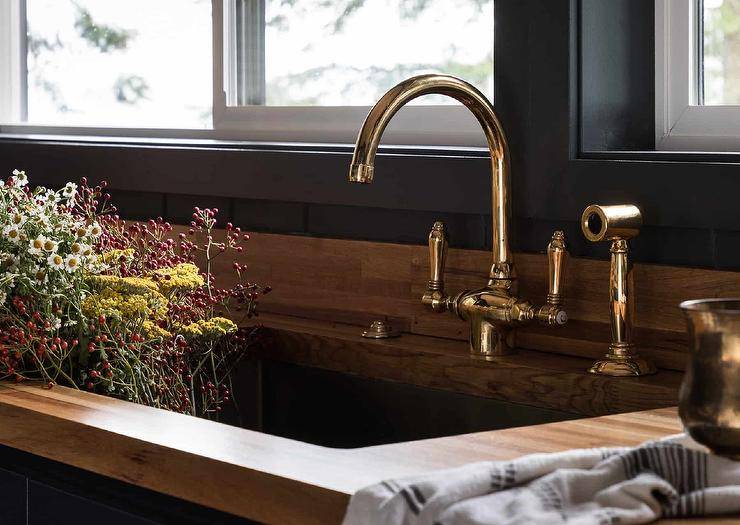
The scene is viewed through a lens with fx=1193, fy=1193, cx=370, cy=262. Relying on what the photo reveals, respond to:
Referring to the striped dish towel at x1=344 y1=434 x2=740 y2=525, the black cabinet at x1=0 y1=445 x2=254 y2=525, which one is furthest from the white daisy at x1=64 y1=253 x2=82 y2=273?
the striped dish towel at x1=344 y1=434 x2=740 y2=525

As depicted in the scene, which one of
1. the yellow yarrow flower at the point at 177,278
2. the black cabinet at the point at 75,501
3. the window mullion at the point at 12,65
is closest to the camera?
the black cabinet at the point at 75,501

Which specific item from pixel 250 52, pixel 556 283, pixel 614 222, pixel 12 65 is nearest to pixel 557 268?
pixel 556 283

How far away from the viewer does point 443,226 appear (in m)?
1.73

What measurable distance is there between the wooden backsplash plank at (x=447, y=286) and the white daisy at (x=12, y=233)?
570 millimetres

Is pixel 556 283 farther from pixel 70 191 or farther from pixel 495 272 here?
pixel 70 191

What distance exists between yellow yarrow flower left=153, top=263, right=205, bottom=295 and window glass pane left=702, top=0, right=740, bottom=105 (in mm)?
757

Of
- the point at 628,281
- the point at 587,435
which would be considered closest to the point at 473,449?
the point at 587,435

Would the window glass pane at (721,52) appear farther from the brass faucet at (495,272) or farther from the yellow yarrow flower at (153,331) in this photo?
the yellow yarrow flower at (153,331)

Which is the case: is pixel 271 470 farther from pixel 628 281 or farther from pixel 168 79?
pixel 168 79

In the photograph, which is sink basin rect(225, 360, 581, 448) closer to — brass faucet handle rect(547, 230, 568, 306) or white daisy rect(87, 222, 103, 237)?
brass faucet handle rect(547, 230, 568, 306)

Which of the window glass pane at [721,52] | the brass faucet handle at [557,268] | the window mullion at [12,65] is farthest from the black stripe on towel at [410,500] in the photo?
the window mullion at [12,65]

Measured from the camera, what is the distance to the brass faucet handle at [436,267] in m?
1.71

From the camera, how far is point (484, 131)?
5.31 feet

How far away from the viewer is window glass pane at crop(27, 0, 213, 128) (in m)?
2.42
